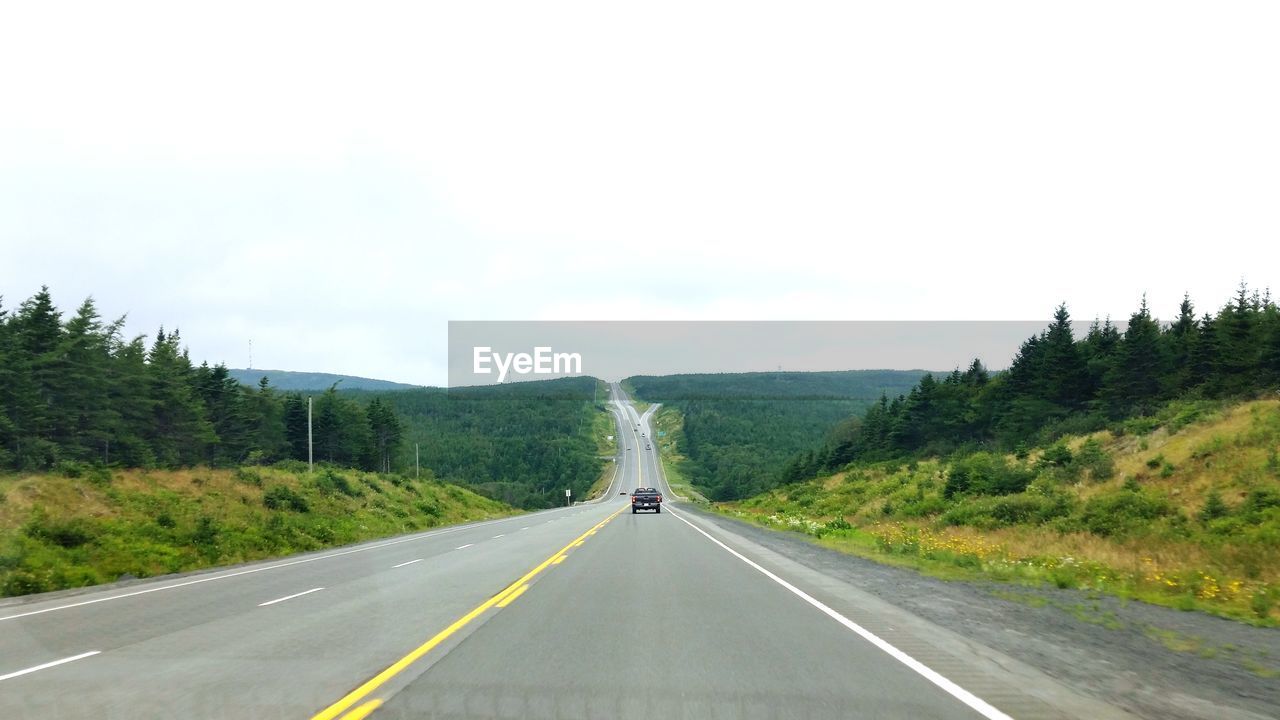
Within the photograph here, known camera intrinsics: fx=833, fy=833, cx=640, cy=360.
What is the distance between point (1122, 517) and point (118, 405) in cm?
6746

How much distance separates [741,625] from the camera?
1036 cm

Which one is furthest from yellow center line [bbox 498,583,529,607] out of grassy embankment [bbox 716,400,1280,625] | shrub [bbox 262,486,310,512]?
shrub [bbox 262,486,310,512]

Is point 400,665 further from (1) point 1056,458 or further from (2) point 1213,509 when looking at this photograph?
(1) point 1056,458

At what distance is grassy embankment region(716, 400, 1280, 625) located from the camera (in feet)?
51.3

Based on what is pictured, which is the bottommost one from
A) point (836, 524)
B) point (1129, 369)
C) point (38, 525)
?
point (836, 524)

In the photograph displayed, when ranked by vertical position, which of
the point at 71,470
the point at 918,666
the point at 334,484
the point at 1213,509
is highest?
the point at 71,470

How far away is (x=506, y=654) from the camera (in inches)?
331

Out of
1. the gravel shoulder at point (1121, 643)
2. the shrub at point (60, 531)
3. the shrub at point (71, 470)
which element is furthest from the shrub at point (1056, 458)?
the shrub at point (71, 470)

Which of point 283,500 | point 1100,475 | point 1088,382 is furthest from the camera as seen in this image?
point 1088,382

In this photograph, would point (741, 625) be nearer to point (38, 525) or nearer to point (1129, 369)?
point (38, 525)

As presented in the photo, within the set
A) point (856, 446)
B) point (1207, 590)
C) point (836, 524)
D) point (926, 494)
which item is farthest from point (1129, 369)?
point (1207, 590)

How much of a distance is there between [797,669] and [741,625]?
2.74m

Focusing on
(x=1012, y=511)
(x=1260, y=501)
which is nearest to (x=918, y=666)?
(x=1260, y=501)

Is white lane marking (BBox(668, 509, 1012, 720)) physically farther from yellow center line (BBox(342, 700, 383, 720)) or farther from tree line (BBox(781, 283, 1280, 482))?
tree line (BBox(781, 283, 1280, 482))
